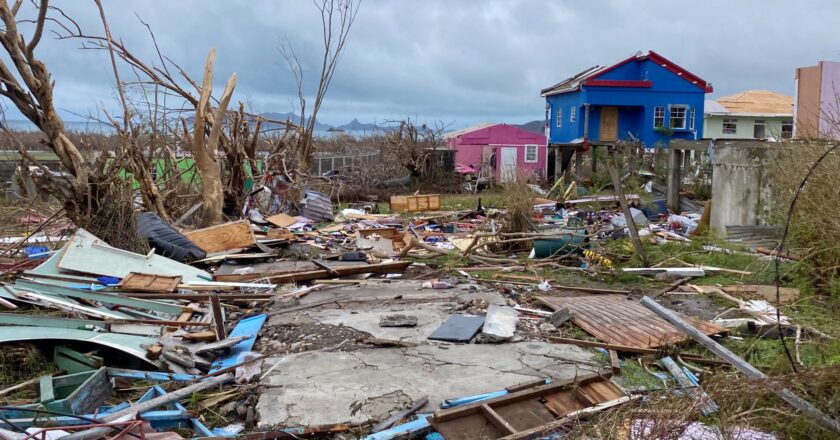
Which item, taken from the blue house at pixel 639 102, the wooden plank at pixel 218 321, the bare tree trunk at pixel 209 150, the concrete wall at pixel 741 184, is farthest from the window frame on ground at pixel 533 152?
the wooden plank at pixel 218 321

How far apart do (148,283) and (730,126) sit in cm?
4137

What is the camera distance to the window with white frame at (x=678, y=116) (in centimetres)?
3272

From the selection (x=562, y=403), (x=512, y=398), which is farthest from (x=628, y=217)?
(x=512, y=398)

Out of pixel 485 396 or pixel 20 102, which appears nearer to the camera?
pixel 485 396

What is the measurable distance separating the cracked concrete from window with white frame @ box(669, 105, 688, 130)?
29267 mm

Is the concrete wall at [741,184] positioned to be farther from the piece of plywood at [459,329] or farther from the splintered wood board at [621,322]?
the piece of plywood at [459,329]

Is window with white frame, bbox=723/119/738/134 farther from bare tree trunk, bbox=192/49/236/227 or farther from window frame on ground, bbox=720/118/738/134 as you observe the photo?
bare tree trunk, bbox=192/49/236/227

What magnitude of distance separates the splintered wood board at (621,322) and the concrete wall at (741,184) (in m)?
6.00

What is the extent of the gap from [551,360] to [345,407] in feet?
6.51

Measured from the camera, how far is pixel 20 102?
9.81 m

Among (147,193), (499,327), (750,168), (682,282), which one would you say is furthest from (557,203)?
(499,327)

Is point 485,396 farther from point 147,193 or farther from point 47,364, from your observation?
point 147,193

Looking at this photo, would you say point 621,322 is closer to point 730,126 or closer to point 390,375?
point 390,375

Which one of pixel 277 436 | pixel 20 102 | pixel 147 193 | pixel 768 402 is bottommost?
pixel 277 436
